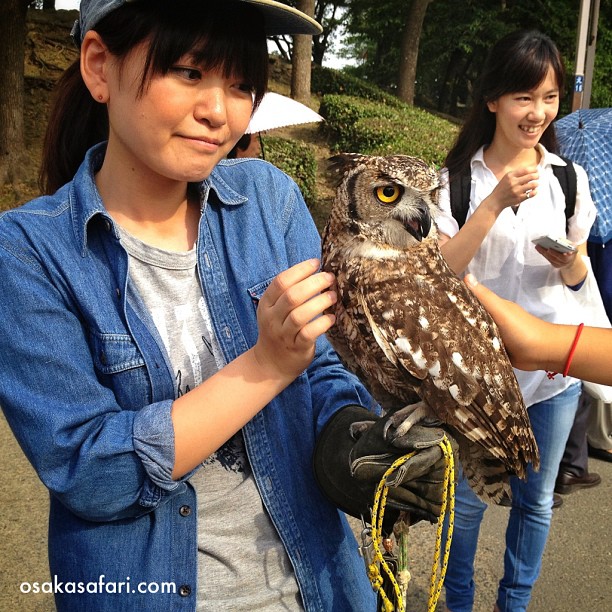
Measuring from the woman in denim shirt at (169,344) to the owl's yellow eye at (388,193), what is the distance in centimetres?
47

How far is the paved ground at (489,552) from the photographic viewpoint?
2994mm

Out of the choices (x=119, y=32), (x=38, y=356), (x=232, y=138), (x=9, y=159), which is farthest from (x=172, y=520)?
(x=9, y=159)

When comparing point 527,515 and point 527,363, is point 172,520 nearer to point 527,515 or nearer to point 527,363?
point 527,363

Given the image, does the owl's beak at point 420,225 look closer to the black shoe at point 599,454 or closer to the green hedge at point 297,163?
the black shoe at point 599,454

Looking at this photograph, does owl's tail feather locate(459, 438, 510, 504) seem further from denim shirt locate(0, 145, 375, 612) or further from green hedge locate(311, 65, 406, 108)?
green hedge locate(311, 65, 406, 108)

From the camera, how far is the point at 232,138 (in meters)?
1.34

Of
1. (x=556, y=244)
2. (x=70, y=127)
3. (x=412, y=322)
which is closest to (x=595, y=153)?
(x=556, y=244)

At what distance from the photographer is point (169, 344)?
1.33 meters

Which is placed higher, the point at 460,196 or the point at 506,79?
the point at 506,79

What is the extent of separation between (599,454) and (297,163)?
6069 millimetres

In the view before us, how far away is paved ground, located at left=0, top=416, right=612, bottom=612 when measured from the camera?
9.82ft

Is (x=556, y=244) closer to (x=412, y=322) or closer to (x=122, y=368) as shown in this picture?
(x=412, y=322)

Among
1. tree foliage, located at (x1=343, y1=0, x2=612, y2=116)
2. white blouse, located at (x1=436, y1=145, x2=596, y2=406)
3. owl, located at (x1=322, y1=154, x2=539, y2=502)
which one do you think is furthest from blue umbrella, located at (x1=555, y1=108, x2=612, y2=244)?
tree foliage, located at (x1=343, y1=0, x2=612, y2=116)

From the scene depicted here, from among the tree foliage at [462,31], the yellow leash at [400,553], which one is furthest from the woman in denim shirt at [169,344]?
the tree foliage at [462,31]
